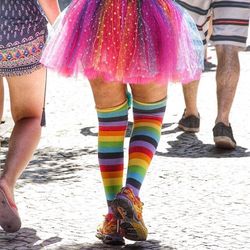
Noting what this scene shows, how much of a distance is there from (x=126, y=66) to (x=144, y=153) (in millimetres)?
510

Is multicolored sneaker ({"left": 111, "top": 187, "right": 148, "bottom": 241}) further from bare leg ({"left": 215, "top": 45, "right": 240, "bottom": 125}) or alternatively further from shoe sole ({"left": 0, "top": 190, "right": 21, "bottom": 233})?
bare leg ({"left": 215, "top": 45, "right": 240, "bottom": 125})

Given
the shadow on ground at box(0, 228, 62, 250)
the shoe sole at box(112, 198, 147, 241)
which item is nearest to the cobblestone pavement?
the shadow on ground at box(0, 228, 62, 250)

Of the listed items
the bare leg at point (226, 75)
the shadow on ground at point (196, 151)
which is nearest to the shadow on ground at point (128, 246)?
the shadow on ground at point (196, 151)

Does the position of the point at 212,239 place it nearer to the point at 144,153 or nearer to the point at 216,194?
the point at 144,153

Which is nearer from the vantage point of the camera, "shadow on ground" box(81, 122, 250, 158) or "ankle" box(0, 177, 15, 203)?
"ankle" box(0, 177, 15, 203)

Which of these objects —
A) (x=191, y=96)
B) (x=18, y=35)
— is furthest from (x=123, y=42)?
(x=191, y=96)

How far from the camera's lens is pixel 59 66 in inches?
191

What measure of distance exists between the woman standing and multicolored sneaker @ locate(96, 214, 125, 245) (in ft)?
1.45

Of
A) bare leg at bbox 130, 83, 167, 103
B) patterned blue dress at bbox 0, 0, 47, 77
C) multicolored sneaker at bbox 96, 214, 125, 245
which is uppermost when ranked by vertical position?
patterned blue dress at bbox 0, 0, 47, 77

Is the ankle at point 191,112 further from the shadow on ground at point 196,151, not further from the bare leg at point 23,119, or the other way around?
the bare leg at point 23,119

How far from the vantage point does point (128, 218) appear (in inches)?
187

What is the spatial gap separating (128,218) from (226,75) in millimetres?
3228

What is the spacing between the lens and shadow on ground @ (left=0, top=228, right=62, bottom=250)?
15.8 ft

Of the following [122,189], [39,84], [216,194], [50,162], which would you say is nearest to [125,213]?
[122,189]
